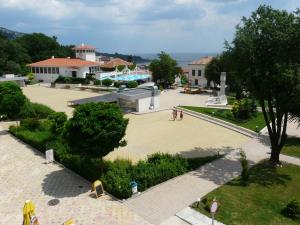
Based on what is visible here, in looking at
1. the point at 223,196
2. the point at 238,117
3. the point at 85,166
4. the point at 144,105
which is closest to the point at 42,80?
the point at 144,105

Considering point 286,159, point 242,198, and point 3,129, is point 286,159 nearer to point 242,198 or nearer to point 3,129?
point 242,198

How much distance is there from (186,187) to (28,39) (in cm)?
9236

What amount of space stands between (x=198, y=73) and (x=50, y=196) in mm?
53681

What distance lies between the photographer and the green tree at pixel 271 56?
1697 centimetres

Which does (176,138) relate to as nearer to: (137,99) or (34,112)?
(137,99)

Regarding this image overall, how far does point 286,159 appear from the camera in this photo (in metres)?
21.6

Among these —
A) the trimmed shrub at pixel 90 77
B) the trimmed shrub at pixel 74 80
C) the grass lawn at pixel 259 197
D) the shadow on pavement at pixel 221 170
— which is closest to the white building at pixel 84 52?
the trimmed shrub at pixel 90 77

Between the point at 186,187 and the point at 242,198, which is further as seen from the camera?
the point at 186,187

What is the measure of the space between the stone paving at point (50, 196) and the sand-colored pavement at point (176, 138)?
15.5 feet

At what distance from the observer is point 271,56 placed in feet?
59.2

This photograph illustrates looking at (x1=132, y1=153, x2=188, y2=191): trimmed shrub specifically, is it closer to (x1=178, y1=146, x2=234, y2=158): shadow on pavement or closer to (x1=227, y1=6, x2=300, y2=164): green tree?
(x1=178, y1=146, x2=234, y2=158): shadow on pavement

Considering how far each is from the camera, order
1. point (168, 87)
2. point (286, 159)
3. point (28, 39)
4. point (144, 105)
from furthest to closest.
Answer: point (28, 39) < point (168, 87) < point (144, 105) < point (286, 159)

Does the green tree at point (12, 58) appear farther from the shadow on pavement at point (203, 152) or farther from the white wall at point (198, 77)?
the shadow on pavement at point (203, 152)

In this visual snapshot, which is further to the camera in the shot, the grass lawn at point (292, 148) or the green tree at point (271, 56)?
the grass lawn at point (292, 148)
